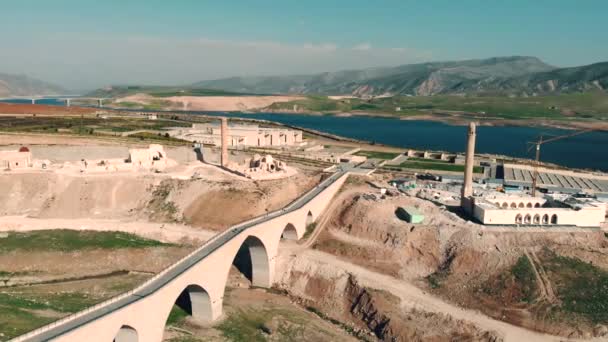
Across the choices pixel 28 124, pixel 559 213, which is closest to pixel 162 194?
pixel 559 213

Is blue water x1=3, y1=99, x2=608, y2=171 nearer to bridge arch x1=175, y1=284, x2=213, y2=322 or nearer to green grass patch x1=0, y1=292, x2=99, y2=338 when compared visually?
bridge arch x1=175, y1=284, x2=213, y2=322

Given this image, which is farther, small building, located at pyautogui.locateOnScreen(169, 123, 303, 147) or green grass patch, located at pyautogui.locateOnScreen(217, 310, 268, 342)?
small building, located at pyautogui.locateOnScreen(169, 123, 303, 147)

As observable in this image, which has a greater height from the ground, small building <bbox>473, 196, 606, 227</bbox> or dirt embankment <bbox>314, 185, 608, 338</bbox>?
small building <bbox>473, 196, 606, 227</bbox>

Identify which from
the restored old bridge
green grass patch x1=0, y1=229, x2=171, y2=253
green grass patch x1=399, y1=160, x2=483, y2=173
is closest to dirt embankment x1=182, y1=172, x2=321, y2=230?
the restored old bridge

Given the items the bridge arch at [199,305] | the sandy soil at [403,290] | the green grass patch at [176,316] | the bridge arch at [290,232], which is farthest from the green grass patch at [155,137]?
the bridge arch at [199,305]

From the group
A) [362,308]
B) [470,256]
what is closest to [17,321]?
[362,308]

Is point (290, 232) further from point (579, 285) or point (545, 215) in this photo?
point (579, 285)
